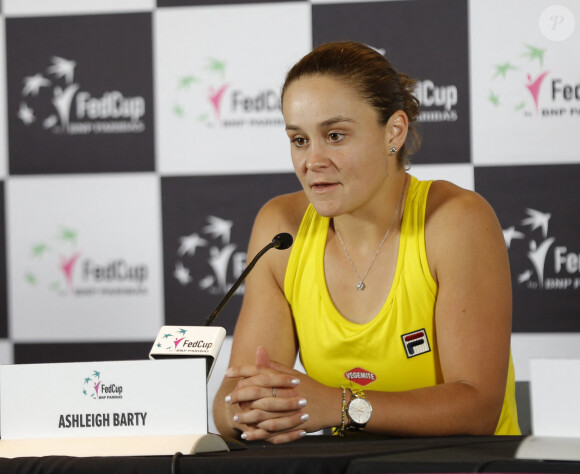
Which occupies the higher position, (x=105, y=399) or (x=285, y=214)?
(x=285, y=214)

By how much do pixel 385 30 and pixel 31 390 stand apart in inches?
66.2

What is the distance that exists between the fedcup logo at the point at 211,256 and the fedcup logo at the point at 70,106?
37cm

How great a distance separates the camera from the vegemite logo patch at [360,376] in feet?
4.96

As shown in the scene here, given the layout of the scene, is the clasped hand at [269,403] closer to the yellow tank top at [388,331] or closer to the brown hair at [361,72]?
the yellow tank top at [388,331]

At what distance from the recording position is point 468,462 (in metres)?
0.85

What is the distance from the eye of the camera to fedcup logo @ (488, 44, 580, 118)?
7.54ft

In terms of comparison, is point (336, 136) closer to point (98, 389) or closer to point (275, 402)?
point (275, 402)

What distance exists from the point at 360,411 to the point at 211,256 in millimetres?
1338

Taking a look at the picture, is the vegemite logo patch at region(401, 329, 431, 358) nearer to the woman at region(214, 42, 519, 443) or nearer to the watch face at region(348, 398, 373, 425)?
the woman at region(214, 42, 519, 443)

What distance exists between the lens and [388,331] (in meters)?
1.49

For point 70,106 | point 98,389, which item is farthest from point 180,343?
point 70,106

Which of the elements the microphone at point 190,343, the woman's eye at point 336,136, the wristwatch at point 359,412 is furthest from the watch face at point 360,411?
the woman's eye at point 336,136

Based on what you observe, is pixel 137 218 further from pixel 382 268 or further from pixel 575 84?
pixel 575 84

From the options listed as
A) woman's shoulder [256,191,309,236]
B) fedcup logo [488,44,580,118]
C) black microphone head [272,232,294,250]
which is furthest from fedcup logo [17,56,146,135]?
black microphone head [272,232,294,250]
